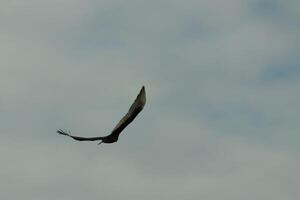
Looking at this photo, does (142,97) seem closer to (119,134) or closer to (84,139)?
(119,134)

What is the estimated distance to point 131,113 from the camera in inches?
689

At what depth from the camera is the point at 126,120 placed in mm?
17250

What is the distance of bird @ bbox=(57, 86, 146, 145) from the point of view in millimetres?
17219

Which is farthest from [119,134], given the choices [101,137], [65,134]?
[65,134]

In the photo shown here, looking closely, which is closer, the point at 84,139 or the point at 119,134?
the point at 84,139

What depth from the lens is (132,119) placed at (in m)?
17.2

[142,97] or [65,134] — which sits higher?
[142,97]

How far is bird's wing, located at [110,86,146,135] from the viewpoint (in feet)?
56.7

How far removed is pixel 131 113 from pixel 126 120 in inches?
16.7

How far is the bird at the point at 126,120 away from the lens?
56.5 ft

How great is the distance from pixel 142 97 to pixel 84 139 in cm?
336

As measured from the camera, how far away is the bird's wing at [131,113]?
17.3m

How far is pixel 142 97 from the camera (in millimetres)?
18391

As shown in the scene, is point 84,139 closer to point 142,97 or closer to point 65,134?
point 65,134
